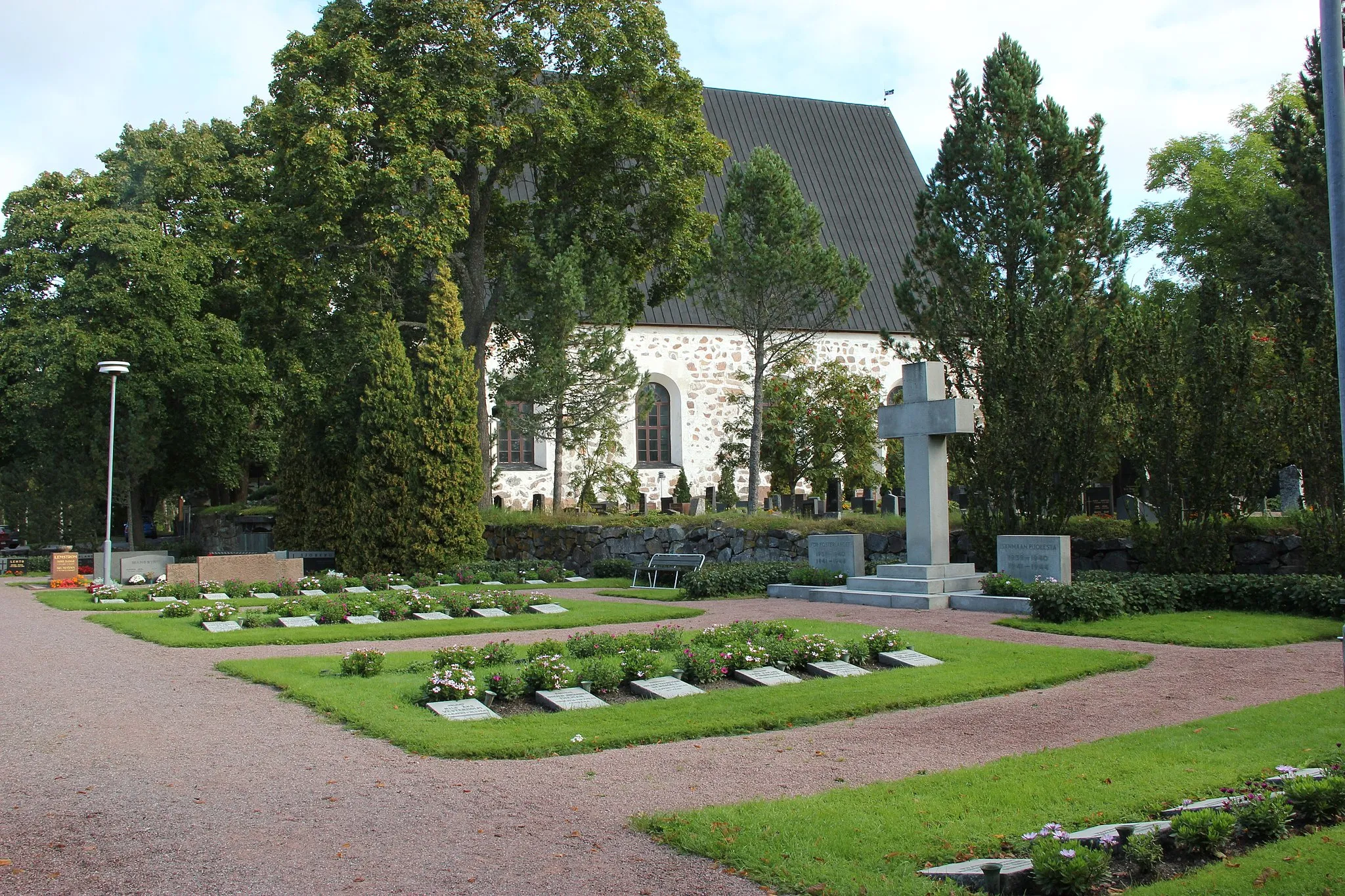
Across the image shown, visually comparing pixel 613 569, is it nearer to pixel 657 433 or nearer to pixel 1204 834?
pixel 657 433

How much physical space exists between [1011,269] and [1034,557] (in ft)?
25.9

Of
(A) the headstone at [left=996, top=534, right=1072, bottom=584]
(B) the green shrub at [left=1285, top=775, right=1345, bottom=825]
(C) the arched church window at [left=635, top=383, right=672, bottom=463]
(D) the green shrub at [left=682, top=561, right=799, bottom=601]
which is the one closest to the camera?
(B) the green shrub at [left=1285, top=775, right=1345, bottom=825]

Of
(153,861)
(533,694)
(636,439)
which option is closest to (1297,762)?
(533,694)

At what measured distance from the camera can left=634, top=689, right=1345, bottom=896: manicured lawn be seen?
14.4 feet

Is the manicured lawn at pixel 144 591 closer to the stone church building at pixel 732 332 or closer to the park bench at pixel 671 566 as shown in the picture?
the park bench at pixel 671 566

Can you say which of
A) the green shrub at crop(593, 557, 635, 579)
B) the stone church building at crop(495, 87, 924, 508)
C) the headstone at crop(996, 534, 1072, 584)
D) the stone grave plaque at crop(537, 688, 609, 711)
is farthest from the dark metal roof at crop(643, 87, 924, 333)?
the stone grave plaque at crop(537, 688, 609, 711)

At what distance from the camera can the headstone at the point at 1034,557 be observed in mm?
13945

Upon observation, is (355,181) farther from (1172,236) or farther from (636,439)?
(1172,236)

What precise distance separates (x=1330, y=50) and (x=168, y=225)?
29.2 meters

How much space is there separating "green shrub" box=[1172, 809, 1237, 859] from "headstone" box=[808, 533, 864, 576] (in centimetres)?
1153

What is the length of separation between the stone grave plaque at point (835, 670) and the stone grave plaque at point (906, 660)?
0.34 meters

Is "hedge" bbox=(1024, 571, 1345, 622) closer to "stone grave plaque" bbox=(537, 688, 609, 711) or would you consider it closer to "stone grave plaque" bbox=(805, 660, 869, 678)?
"stone grave plaque" bbox=(805, 660, 869, 678)

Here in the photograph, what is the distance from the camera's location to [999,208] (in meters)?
20.6

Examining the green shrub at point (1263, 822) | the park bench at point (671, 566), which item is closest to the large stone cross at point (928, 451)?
the park bench at point (671, 566)
